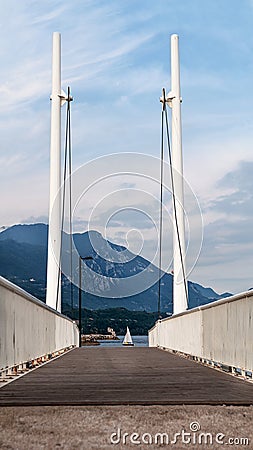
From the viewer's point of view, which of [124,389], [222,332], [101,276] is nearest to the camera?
[124,389]

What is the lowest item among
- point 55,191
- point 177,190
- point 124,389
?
point 124,389

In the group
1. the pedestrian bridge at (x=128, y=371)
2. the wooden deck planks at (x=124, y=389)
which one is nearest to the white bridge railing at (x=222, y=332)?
the pedestrian bridge at (x=128, y=371)

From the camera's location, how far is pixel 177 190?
86.0 ft

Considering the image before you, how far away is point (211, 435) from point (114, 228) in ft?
116

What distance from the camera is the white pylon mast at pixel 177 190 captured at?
25.7 meters

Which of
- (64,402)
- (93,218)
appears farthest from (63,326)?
(64,402)

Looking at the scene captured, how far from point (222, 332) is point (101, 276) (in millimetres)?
53091

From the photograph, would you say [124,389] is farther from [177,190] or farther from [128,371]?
[177,190]

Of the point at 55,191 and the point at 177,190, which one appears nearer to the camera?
the point at 177,190

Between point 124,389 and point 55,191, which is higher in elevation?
point 55,191

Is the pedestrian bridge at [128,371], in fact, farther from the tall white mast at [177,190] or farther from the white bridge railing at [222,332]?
the tall white mast at [177,190]

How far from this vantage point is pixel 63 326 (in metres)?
22.2

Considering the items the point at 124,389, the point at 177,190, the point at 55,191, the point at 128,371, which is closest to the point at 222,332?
the point at 128,371

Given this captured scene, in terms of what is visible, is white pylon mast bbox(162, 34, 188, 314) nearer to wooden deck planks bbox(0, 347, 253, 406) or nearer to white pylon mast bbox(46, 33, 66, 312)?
white pylon mast bbox(46, 33, 66, 312)
